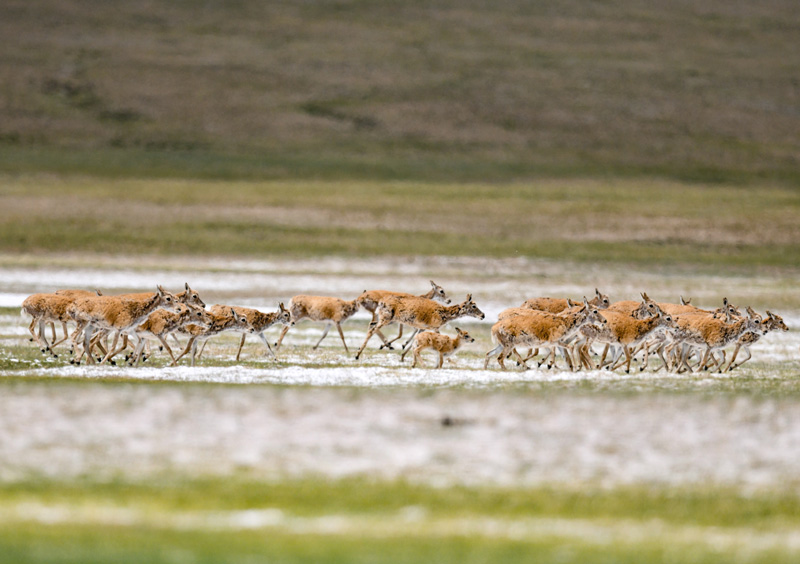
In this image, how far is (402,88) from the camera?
75.8 metres

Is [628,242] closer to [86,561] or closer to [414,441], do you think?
[414,441]

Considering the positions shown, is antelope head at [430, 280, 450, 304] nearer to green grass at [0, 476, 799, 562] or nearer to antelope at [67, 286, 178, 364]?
antelope at [67, 286, 178, 364]

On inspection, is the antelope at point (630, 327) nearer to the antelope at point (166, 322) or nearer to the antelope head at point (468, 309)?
the antelope head at point (468, 309)

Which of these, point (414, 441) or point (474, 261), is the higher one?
point (414, 441)

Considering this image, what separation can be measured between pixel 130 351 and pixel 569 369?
6.56m

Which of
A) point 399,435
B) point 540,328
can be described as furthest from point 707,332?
point 399,435

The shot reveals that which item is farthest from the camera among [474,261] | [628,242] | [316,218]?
[316,218]

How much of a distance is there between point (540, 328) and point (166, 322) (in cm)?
495

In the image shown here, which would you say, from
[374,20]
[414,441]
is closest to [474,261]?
[414,441]

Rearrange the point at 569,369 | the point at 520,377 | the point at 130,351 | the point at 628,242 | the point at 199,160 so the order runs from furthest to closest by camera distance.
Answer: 1. the point at 199,160
2. the point at 628,242
3. the point at 130,351
4. the point at 569,369
5. the point at 520,377

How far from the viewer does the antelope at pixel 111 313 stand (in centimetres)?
1725

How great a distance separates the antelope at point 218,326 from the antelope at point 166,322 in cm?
9

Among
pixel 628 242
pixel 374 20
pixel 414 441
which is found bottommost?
pixel 628 242

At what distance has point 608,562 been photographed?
7938 millimetres
